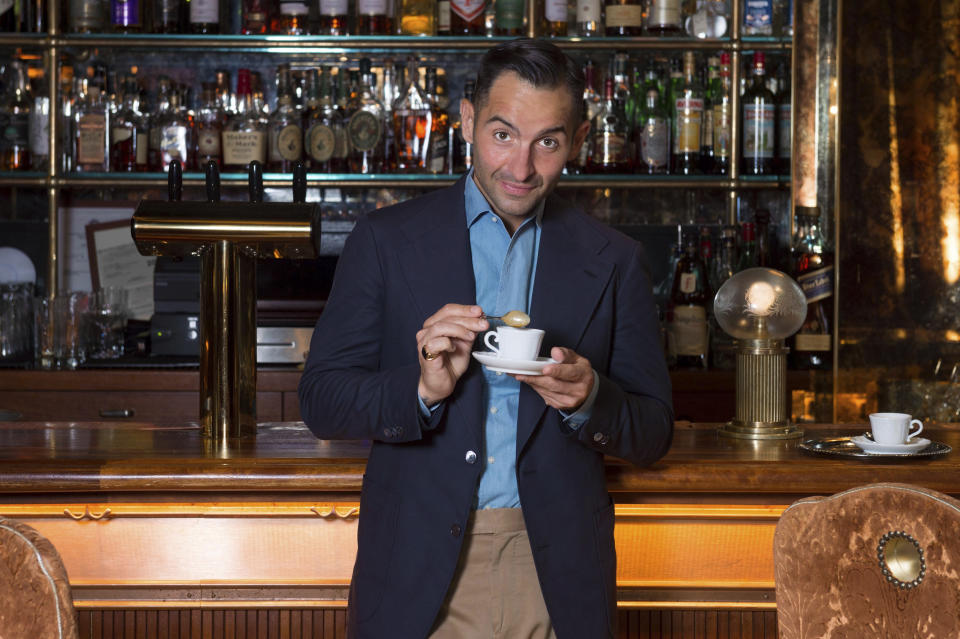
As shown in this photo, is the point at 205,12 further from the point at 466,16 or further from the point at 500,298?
the point at 500,298

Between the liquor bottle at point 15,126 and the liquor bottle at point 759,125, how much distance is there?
2.09m

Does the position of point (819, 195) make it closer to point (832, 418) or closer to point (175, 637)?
point (832, 418)

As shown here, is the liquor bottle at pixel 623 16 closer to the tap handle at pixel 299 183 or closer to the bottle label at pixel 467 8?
the bottle label at pixel 467 8

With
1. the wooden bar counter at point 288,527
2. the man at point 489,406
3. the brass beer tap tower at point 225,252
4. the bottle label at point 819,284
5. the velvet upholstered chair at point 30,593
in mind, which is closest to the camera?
the velvet upholstered chair at point 30,593

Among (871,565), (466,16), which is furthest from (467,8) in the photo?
(871,565)

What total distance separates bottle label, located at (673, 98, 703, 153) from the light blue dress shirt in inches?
75.3

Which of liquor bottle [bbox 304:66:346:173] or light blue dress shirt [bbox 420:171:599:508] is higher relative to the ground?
liquor bottle [bbox 304:66:346:173]

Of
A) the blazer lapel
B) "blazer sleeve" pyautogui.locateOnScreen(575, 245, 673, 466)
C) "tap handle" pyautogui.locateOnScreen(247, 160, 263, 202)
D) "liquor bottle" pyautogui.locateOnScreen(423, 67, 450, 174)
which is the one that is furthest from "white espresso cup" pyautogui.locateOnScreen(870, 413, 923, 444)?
"liquor bottle" pyautogui.locateOnScreen(423, 67, 450, 174)

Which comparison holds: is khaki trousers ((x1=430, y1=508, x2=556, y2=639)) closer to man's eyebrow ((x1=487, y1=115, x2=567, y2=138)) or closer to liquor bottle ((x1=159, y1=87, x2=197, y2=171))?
man's eyebrow ((x1=487, y1=115, x2=567, y2=138))

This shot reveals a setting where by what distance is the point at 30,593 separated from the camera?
3.08ft

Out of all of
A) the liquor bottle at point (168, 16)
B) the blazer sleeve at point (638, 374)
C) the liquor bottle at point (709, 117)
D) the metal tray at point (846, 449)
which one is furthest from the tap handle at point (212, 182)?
the liquor bottle at point (709, 117)

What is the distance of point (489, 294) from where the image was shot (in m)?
1.45

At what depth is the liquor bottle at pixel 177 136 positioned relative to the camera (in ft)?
10.9

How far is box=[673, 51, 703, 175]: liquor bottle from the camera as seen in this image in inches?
129
